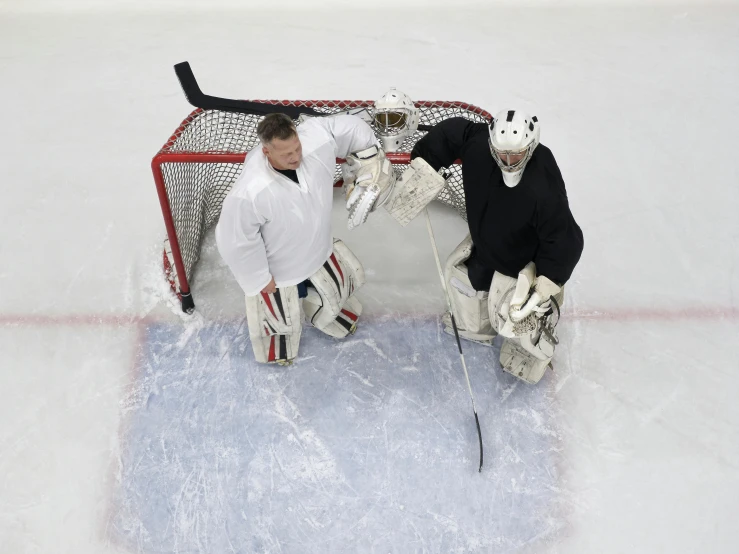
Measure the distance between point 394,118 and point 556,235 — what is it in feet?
2.23

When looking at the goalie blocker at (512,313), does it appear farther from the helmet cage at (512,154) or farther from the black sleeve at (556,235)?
the helmet cage at (512,154)

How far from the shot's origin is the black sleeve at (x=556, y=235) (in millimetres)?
1920

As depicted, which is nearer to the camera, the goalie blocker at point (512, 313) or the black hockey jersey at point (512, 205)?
the black hockey jersey at point (512, 205)

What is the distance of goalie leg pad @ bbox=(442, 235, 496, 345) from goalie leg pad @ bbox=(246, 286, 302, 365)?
61 cm

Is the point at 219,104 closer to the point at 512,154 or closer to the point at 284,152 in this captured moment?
the point at 284,152

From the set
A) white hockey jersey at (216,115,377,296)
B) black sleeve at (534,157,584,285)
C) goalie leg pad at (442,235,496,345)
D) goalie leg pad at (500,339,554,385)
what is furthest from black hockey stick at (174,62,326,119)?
goalie leg pad at (500,339,554,385)

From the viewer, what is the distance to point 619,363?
8.52 feet

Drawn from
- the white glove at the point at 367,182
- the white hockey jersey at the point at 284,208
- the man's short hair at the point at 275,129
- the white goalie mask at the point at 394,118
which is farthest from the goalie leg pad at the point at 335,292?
the man's short hair at the point at 275,129

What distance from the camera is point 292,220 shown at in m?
2.08

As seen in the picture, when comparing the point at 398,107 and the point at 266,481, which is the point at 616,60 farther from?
the point at 266,481

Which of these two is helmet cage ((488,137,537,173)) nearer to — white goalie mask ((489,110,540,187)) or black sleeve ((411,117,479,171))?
white goalie mask ((489,110,540,187))

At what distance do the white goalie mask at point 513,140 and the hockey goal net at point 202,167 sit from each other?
466 millimetres

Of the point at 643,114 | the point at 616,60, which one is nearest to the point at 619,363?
the point at 643,114

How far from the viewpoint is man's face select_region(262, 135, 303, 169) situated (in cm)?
187
